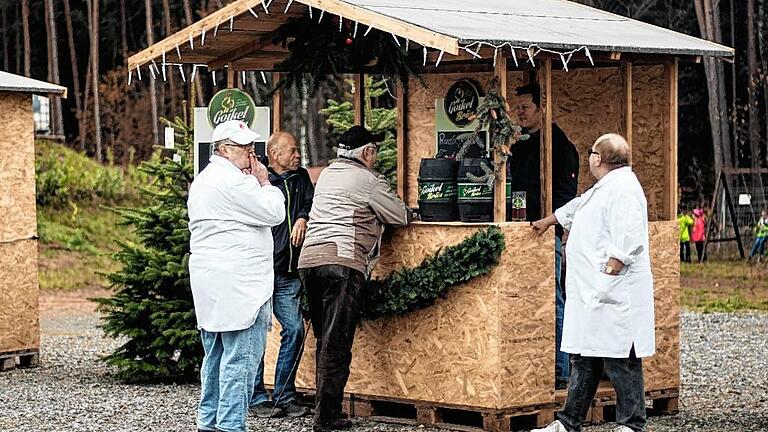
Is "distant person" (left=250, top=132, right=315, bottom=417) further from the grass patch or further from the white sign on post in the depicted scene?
the grass patch

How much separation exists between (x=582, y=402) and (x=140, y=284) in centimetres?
478

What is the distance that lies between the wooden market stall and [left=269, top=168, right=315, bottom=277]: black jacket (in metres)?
0.65

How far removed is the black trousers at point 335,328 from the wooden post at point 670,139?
235 centimetres

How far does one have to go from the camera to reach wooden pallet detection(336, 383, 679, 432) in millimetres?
8469

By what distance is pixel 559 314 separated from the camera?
8.87 meters

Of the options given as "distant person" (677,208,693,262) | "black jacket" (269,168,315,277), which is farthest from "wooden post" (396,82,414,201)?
"distant person" (677,208,693,262)

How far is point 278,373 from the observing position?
9.28m

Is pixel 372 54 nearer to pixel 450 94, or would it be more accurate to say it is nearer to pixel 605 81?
pixel 450 94

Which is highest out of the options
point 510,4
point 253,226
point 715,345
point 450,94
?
point 510,4

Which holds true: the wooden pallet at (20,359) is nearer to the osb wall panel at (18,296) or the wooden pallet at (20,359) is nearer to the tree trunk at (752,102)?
the osb wall panel at (18,296)

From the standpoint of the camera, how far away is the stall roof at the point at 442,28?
824 cm

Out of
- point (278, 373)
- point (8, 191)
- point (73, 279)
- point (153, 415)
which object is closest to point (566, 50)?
point (278, 373)

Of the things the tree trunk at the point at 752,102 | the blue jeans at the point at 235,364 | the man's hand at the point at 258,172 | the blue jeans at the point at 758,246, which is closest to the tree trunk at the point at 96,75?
the blue jeans at the point at 758,246

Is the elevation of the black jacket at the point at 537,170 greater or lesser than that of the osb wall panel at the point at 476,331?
greater
